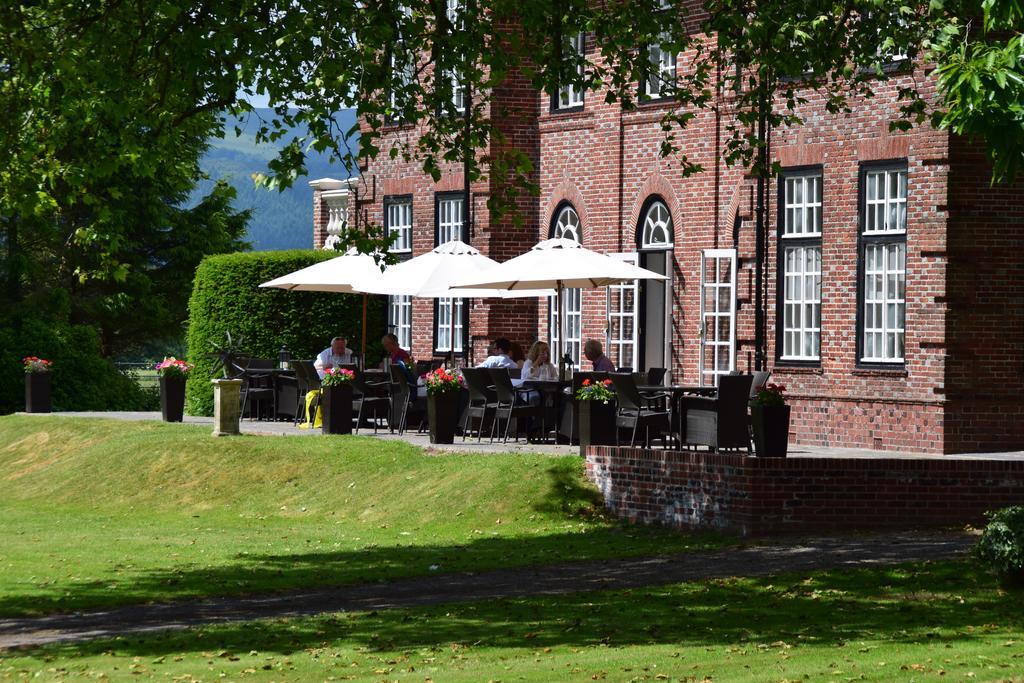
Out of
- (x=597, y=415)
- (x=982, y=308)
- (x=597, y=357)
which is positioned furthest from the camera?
(x=597, y=357)

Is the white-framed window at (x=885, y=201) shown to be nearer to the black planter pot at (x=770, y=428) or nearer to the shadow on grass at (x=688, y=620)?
the black planter pot at (x=770, y=428)

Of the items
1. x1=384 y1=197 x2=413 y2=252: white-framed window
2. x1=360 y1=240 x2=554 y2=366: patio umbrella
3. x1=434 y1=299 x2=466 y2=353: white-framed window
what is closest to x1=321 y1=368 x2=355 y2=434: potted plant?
x1=360 y1=240 x2=554 y2=366: patio umbrella

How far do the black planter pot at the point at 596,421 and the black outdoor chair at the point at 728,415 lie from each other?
3.22ft

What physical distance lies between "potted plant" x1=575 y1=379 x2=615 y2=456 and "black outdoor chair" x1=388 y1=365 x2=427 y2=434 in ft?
16.4

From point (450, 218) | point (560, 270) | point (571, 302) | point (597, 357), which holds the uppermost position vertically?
point (450, 218)

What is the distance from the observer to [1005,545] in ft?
44.2

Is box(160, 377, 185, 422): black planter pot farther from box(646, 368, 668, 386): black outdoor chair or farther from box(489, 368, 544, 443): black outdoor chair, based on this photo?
box(646, 368, 668, 386): black outdoor chair

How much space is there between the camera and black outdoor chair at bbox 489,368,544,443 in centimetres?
2266

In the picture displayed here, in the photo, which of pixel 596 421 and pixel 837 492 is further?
pixel 596 421

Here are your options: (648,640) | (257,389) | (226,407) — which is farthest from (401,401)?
(648,640)

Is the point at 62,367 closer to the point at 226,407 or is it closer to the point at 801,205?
the point at 226,407

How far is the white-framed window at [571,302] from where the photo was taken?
28.7m

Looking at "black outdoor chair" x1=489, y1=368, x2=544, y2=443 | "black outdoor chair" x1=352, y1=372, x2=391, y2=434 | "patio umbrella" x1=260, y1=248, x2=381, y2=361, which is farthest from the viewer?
"patio umbrella" x1=260, y1=248, x2=381, y2=361

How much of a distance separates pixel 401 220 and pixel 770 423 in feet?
49.1
